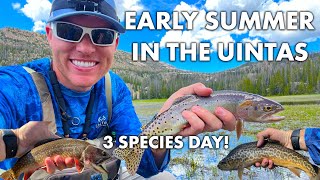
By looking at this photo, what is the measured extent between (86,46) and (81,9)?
0.94 feet

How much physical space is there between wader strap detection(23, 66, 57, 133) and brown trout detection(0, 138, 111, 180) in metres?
0.18

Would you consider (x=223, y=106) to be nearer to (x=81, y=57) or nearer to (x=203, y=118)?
(x=203, y=118)

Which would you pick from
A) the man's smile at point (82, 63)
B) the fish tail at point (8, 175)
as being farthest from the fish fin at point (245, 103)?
the fish tail at point (8, 175)

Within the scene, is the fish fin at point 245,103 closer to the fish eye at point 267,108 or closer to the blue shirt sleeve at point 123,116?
the fish eye at point 267,108

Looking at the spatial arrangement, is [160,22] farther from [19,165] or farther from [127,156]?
[19,165]

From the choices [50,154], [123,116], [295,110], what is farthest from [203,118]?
[295,110]

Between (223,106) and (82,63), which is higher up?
(82,63)

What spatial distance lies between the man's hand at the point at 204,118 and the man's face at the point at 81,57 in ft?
2.49

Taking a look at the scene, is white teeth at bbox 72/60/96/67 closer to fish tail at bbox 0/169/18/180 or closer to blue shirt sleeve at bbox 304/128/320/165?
fish tail at bbox 0/169/18/180

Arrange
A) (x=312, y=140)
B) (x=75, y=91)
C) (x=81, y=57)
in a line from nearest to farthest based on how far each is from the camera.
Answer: (x=81, y=57)
(x=75, y=91)
(x=312, y=140)

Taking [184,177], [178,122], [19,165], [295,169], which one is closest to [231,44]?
[178,122]

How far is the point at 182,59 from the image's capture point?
3582 millimetres

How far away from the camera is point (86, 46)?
310 cm

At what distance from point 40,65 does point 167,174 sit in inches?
69.7
